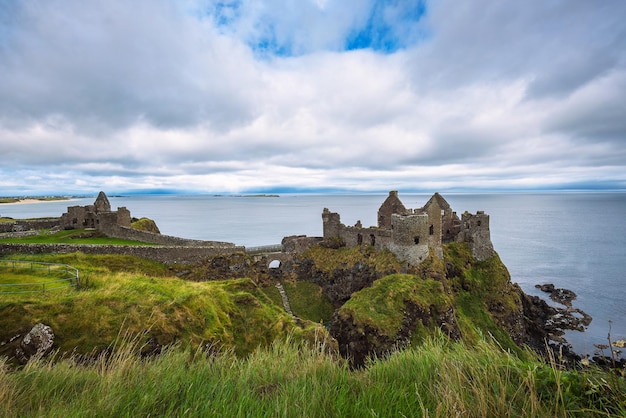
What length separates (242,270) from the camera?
33.1 meters

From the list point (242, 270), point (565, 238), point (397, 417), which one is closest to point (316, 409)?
point (397, 417)

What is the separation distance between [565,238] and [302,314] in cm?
9763

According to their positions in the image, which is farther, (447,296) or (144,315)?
(447,296)

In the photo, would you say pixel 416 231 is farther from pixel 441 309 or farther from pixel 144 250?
pixel 144 250

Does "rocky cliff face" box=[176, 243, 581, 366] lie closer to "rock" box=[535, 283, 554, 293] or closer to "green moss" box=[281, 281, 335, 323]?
"green moss" box=[281, 281, 335, 323]

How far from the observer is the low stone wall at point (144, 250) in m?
23.7

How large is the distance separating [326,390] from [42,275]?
18318 millimetres

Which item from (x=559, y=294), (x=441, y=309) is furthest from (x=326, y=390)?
(x=559, y=294)

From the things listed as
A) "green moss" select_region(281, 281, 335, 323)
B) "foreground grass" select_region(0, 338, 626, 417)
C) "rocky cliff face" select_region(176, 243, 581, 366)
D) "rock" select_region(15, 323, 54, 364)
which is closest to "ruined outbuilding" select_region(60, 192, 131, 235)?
"rocky cliff face" select_region(176, 243, 581, 366)

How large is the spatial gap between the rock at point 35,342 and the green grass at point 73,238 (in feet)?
66.8

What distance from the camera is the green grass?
2753 centimetres

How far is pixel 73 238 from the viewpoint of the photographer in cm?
2925

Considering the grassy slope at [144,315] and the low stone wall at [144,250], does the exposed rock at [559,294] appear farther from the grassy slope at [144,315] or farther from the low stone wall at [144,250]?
the grassy slope at [144,315]

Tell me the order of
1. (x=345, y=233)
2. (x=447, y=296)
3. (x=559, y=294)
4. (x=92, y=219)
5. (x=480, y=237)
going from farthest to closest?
(x=559, y=294) → (x=345, y=233) → (x=480, y=237) → (x=92, y=219) → (x=447, y=296)
